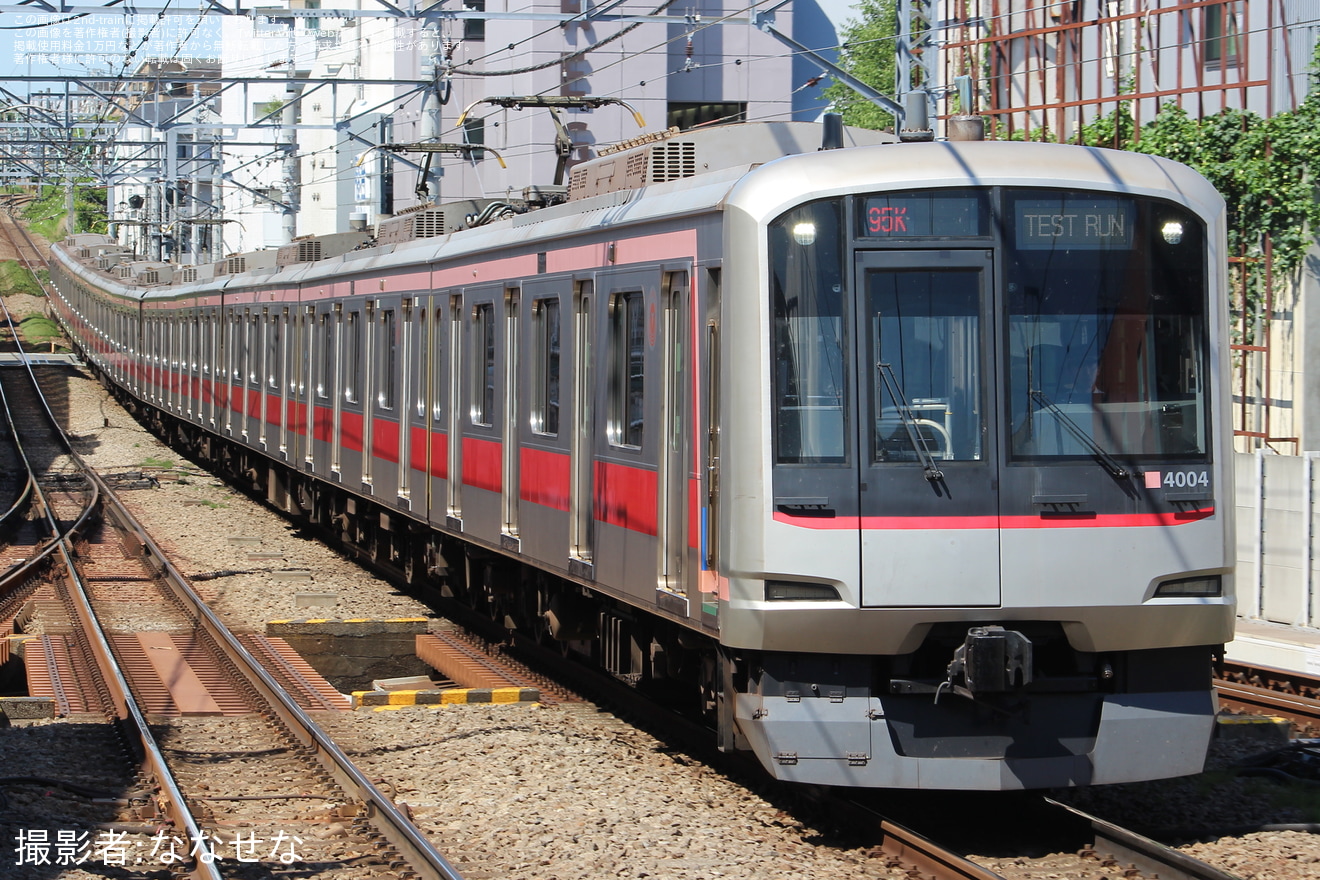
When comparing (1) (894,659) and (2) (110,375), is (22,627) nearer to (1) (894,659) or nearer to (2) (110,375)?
(1) (894,659)

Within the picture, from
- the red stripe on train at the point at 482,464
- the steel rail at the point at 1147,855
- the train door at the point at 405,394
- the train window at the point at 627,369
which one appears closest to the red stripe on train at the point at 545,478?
the red stripe on train at the point at 482,464

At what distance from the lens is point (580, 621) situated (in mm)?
10211

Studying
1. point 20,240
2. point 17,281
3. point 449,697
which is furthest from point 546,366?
point 20,240

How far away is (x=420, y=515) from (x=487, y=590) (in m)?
1.25

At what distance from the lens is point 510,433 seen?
10453 millimetres

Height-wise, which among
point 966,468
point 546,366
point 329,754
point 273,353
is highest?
point 273,353

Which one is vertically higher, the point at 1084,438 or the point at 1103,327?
the point at 1103,327

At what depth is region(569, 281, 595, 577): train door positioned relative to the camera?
8914 mm

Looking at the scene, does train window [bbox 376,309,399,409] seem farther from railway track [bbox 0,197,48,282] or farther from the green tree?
railway track [bbox 0,197,48,282]

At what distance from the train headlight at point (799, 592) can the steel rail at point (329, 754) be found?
161cm

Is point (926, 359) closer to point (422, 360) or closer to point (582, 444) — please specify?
point (582, 444)

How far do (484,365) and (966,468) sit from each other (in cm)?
512

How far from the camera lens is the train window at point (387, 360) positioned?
13.9 meters

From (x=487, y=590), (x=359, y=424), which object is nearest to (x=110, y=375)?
(x=359, y=424)
